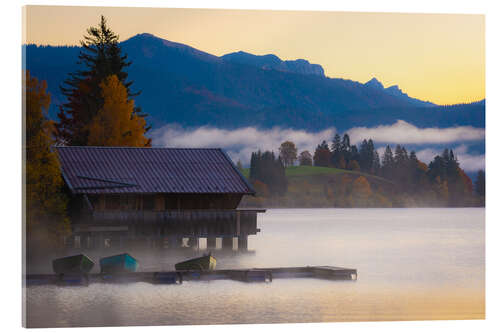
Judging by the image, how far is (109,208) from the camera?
3453cm

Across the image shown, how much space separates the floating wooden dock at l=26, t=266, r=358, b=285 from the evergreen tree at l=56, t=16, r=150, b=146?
68.9ft

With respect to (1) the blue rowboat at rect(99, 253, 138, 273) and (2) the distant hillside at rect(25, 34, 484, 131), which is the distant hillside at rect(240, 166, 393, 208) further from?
(1) the blue rowboat at rect(99, 253, 138, 273)

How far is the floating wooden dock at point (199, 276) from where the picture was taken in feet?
76.0

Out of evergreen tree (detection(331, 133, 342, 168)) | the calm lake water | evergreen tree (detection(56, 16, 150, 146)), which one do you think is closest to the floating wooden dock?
the calm lake water

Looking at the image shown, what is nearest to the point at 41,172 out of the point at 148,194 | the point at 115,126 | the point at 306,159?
the point at 148,194

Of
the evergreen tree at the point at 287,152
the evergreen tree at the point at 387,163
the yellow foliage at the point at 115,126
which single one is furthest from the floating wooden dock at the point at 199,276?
the evergreen tree at the point at 287,152

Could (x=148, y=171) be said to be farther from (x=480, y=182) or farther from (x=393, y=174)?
(x=480, y=182)

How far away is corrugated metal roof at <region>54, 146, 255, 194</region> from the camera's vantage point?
111 feet

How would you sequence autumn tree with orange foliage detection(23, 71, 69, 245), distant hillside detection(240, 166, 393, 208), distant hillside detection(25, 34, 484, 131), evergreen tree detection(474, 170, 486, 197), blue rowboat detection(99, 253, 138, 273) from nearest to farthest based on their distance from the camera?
evergreen tree detection(474, 170, 486, 197) → autumn tree with orange foliage detection(23, 71, 69, 245) → blue rowboat detection(99, 253, 138, 273) → distant hillside detection(240, 166, 393, 208) → distant hillside detection(25, 34, 484, 131)
